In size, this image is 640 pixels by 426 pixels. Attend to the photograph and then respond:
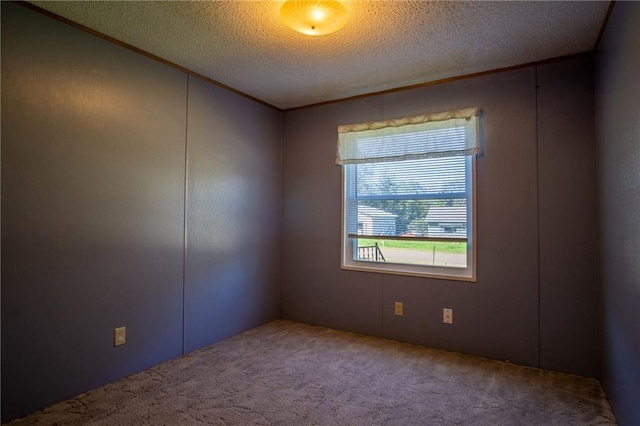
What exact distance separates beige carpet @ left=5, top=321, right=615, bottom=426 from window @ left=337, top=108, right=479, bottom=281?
818 millimetres

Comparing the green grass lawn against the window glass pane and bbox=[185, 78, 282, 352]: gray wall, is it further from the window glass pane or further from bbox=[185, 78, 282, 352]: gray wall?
bbox=[185, 78, 282, 352]: gray wall

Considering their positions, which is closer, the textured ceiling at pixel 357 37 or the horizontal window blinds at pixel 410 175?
the textured ceiling at pixel 357 37

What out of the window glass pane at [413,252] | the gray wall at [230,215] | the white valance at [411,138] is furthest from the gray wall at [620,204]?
the gray wall at [230,215]

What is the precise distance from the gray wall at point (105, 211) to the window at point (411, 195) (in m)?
1.12

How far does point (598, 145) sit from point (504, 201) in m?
0.70

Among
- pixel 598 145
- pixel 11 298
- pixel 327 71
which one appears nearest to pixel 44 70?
pixel 11 298

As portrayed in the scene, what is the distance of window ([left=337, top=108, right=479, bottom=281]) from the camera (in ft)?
10.1

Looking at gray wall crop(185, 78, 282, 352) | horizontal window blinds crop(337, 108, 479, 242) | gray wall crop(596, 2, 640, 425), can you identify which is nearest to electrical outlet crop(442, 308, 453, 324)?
horizontal window blinds crop(337, 108, 479, 242)

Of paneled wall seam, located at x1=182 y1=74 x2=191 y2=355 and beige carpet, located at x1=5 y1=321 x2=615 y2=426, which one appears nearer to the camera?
beige carpet, located at x1=5 y1=321 x2=615 y2=426

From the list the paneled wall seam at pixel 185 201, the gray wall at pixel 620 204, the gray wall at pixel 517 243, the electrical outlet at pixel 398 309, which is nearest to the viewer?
the gray wall at pixel 620 204

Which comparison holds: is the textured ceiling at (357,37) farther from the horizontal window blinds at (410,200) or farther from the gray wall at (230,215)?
the horizontal window blinds at (410,200)

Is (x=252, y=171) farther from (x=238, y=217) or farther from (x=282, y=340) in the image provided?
(x=282, y=340)

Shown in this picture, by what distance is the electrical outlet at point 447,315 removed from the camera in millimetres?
3067

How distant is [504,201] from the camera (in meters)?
2.88
